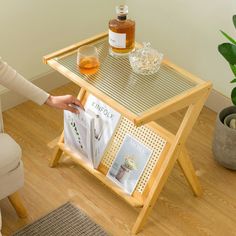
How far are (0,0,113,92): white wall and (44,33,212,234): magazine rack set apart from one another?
0.59m

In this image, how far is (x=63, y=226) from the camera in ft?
7.58

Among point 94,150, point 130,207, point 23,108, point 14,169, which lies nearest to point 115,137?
point 94,150

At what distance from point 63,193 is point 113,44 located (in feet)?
2.40

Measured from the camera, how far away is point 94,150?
7.86 feet

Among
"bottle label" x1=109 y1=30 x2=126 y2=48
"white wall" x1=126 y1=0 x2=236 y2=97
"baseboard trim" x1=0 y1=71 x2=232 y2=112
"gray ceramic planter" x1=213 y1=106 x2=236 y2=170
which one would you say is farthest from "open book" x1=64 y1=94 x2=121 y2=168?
"white wall" x1=126 y1=0 x2=236 y2=97

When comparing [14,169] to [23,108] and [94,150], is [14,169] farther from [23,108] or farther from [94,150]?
[23,108]

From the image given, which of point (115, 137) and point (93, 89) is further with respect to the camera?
point (115, 137)

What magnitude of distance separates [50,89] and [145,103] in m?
1.24

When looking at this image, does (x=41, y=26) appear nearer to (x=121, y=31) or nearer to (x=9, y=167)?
(x=121, y=31)

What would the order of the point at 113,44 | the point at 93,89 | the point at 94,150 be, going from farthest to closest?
the point at 94,150
the point at 113,44
the point at 93,89

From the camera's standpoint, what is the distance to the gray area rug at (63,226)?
89.7 inches

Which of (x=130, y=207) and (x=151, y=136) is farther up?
(x=151, y=136)

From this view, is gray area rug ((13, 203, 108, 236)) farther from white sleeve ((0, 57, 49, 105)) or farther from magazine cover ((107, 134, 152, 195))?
white sleeve ((0, 57, 49, 105))

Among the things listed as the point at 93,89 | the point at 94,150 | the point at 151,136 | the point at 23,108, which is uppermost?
the point at 93,89
